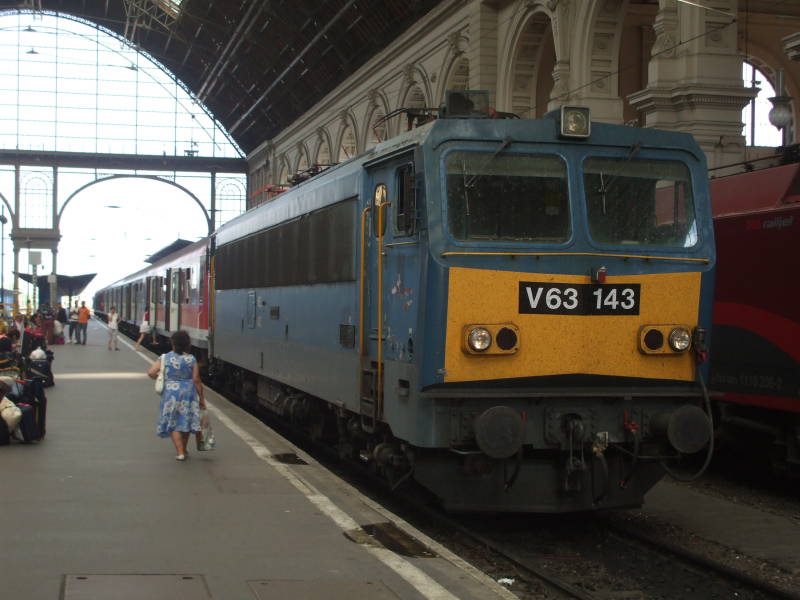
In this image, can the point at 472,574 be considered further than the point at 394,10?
No

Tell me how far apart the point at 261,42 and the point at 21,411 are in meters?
42.5

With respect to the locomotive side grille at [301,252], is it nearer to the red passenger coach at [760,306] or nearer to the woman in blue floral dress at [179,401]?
the woman in blue floral dress at [179,401]

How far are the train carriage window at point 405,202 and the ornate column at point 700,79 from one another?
1263 cm

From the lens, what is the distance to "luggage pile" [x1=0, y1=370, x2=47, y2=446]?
40.7 ft

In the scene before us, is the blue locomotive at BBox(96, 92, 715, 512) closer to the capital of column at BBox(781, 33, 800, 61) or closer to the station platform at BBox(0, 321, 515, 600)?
the station platform at BBox(0, 321, 515, 600)

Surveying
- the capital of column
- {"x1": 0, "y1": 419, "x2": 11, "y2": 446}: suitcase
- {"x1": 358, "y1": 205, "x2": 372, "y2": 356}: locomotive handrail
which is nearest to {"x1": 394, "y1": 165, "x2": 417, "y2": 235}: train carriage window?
{"x1": 358, "y1": 205, "x2": 372, "y2": 356}: locomotive handrail

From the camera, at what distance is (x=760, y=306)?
1215 cm

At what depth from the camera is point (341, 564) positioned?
7230 mm

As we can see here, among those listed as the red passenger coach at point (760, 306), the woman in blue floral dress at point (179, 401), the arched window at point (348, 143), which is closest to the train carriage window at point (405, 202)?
the woman in blue floral dress at point (179, 401)

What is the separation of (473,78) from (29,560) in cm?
2550

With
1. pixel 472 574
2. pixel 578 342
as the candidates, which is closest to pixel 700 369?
pixel 578 342

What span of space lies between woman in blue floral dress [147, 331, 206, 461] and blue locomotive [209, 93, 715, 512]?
2.57 m

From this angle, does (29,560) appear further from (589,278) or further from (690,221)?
(690,221)

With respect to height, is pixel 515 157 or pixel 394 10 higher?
pixel 394 10
